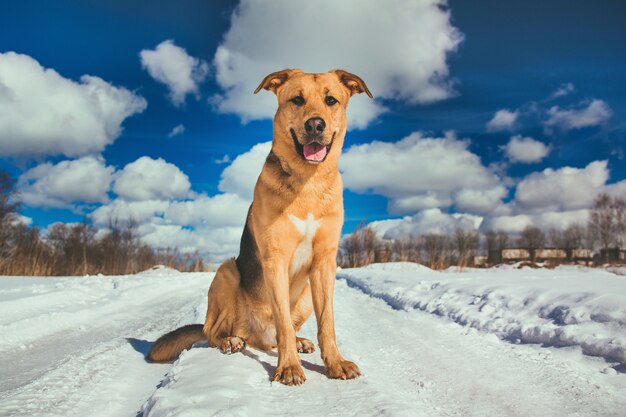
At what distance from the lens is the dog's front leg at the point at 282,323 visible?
119 inches

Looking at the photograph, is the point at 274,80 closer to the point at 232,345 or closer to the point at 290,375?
the point at 232,345

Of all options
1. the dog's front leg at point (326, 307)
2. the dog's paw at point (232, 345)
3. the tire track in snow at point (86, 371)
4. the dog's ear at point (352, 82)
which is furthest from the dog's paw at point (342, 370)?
the dog's ear at point (352, 82)

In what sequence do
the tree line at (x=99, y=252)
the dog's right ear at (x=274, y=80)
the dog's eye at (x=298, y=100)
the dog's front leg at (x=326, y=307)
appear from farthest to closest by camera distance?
the tree line at (x=99, y=252) < the dog's right ear at (x=274, y=80) < the dog's eye at (x=298, y=100) < the dog's front leg at (x=326, y=307)

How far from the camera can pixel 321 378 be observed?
310 cm

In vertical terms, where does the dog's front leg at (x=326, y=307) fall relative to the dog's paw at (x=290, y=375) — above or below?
above

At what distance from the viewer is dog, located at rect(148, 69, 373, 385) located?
322 cm

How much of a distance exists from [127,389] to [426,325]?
351 centimetres

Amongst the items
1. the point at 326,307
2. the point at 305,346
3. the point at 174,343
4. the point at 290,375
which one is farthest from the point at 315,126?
the point at 174,343

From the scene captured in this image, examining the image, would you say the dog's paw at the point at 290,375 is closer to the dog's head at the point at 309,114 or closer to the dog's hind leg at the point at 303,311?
the dog's hind leg at the point at 303,311

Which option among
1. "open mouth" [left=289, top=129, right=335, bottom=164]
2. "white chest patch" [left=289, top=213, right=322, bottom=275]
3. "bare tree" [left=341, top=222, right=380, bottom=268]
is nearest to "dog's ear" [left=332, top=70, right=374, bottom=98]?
"open mouth" [left=289, top=129, right=335, bottom=164]

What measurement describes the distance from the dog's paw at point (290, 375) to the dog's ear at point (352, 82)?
7.71 feet

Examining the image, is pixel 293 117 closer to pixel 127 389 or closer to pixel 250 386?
pixel 250 386

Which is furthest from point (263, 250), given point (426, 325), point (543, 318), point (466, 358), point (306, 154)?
point (543, 318)

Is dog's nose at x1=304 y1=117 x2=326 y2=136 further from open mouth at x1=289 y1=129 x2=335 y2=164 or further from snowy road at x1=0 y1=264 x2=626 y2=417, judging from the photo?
snowy road at x1=0 y1=264 x2=626 y2=417
